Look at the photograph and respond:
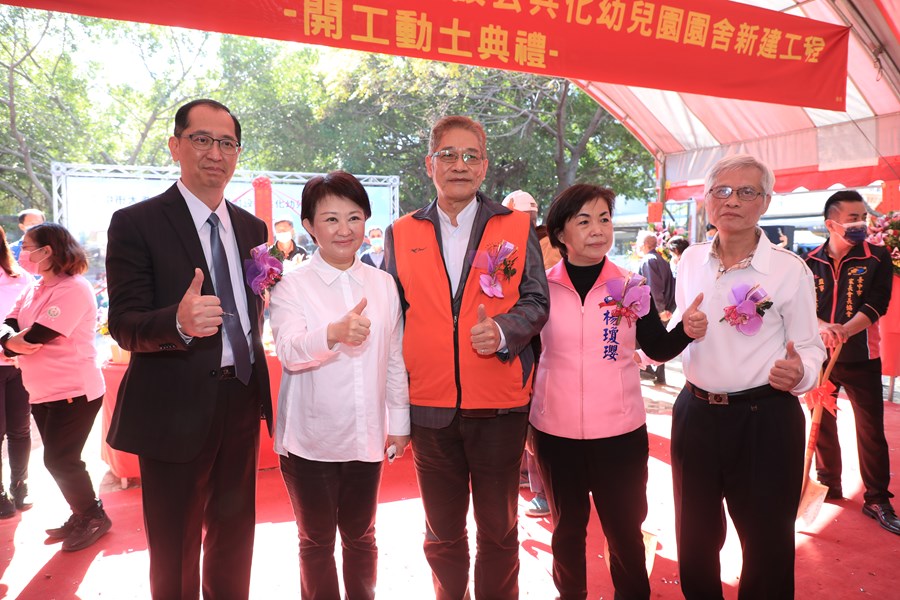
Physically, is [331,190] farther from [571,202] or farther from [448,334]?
[571,202]

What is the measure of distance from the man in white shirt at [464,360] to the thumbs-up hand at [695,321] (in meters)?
0.49

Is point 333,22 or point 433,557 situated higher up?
point 333,22

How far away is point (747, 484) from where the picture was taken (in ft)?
6.45

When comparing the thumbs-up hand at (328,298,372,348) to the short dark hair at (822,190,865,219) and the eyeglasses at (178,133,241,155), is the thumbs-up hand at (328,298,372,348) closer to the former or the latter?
the eyeglasses at (178,133,241,155)

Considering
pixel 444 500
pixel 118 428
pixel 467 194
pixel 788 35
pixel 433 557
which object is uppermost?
pixel 788 35

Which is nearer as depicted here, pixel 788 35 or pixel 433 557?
pixel 433 557

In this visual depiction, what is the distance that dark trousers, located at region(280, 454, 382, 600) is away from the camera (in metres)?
1.96

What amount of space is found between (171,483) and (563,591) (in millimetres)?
1477

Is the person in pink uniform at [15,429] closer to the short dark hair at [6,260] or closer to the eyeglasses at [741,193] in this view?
the short dark hair at [6,260]

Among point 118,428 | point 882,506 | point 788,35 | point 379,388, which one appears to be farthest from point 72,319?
point 788,35

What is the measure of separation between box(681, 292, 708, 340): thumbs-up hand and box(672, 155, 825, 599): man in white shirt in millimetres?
84

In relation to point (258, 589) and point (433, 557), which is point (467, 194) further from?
point (258, 589)

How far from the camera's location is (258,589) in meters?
2.64

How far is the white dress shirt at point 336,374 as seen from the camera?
1935mm
